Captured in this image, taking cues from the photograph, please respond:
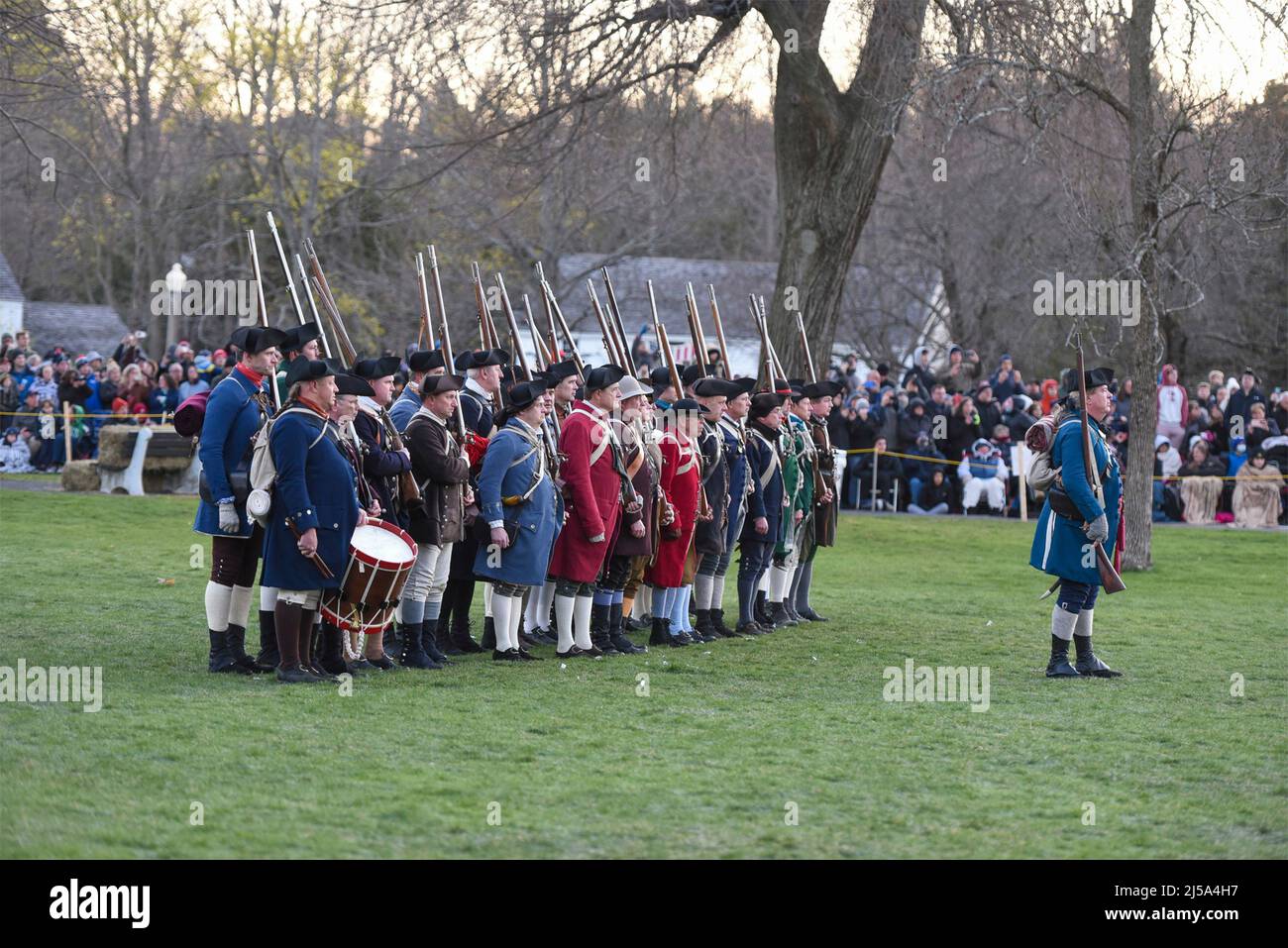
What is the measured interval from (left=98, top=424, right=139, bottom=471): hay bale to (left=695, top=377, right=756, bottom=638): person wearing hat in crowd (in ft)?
39.3

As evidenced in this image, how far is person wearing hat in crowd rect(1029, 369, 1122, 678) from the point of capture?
10.4 meters

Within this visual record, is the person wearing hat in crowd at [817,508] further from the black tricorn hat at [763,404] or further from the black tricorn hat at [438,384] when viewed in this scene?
the black tricorn hat at [438,384]

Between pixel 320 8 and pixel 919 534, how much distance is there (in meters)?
9.76

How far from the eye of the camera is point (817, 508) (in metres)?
13.9

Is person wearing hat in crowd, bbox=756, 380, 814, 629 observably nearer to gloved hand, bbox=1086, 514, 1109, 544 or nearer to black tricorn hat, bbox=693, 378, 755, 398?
black tricorn hat, bbox=693, 378, 755, 398

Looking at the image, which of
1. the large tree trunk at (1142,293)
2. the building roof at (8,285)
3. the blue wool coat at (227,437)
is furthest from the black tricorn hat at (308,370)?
the building roof at (8,285)

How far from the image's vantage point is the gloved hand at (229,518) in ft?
30.9

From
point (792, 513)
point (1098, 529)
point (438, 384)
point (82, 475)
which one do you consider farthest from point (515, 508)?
point (82, 475)

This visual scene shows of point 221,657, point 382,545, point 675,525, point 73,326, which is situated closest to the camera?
point 382,545

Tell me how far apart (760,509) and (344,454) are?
4.26m

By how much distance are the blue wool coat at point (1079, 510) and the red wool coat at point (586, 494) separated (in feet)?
9.10

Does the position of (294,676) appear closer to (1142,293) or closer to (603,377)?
(603,377)

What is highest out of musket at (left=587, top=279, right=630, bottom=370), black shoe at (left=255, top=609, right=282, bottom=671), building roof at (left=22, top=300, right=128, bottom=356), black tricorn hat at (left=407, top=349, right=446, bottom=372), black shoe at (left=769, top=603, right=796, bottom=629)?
building roof at (left=22, top=300, right=128, bottom=356)

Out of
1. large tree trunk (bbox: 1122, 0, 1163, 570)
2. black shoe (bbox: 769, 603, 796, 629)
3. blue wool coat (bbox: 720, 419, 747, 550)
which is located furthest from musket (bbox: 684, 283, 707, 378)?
large tree trunk (bbox: 1122, 0, 1163, 570)
